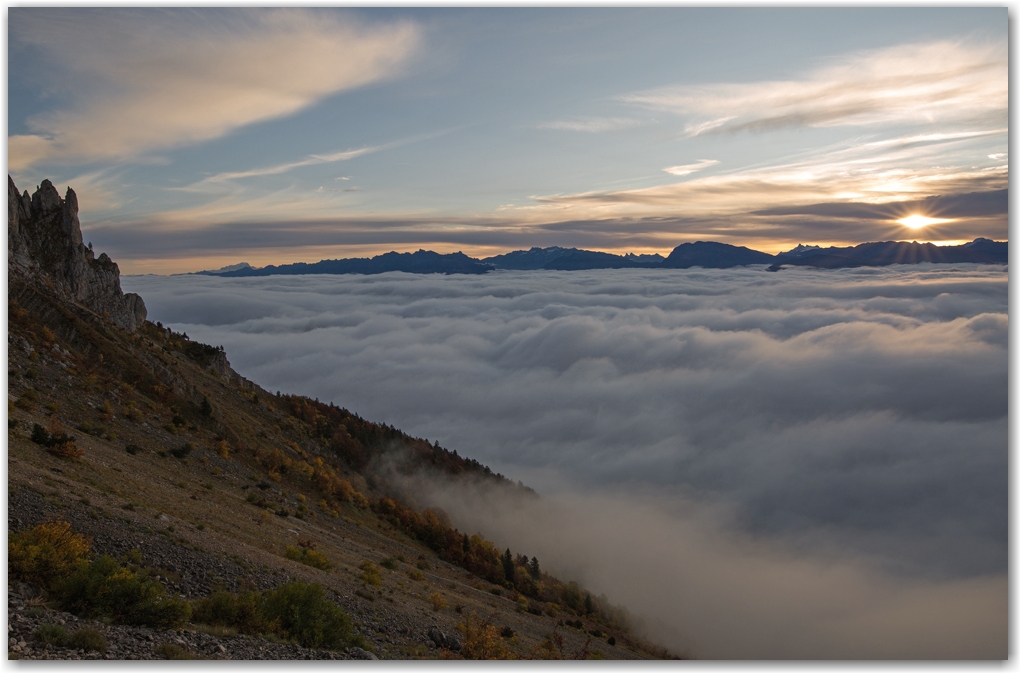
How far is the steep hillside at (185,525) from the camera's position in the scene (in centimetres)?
1146

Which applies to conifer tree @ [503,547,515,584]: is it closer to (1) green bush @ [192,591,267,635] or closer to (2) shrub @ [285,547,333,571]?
(2) shrub @ [285,547,333,571]

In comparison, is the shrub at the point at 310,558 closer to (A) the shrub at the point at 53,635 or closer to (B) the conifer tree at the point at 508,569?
(A) the shrub at the point at 53,635

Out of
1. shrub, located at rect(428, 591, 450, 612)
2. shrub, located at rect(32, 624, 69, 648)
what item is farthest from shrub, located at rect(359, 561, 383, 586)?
shrub, located at rect(32, 624, 69, 648)

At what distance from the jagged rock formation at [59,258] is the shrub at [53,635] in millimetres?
29281

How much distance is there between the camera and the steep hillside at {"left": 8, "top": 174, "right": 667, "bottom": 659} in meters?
11.5

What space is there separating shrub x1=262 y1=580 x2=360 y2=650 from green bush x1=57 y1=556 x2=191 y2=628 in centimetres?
225

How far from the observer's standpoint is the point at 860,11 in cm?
1619

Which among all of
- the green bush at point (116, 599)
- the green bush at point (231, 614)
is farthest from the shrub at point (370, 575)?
the green bush at point (116, 599)

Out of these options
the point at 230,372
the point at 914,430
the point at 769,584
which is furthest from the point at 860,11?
the point at 914,430

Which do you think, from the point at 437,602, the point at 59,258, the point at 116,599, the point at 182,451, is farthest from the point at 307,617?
the point at 59,258

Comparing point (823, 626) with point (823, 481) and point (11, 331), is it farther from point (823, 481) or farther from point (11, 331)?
point (823, 481)

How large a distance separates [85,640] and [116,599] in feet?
3.78

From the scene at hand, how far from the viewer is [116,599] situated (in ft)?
36.2

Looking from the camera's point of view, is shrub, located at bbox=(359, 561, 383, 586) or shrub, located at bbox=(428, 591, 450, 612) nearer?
shrub, located at bbox=(359, 561, 383, 586)
